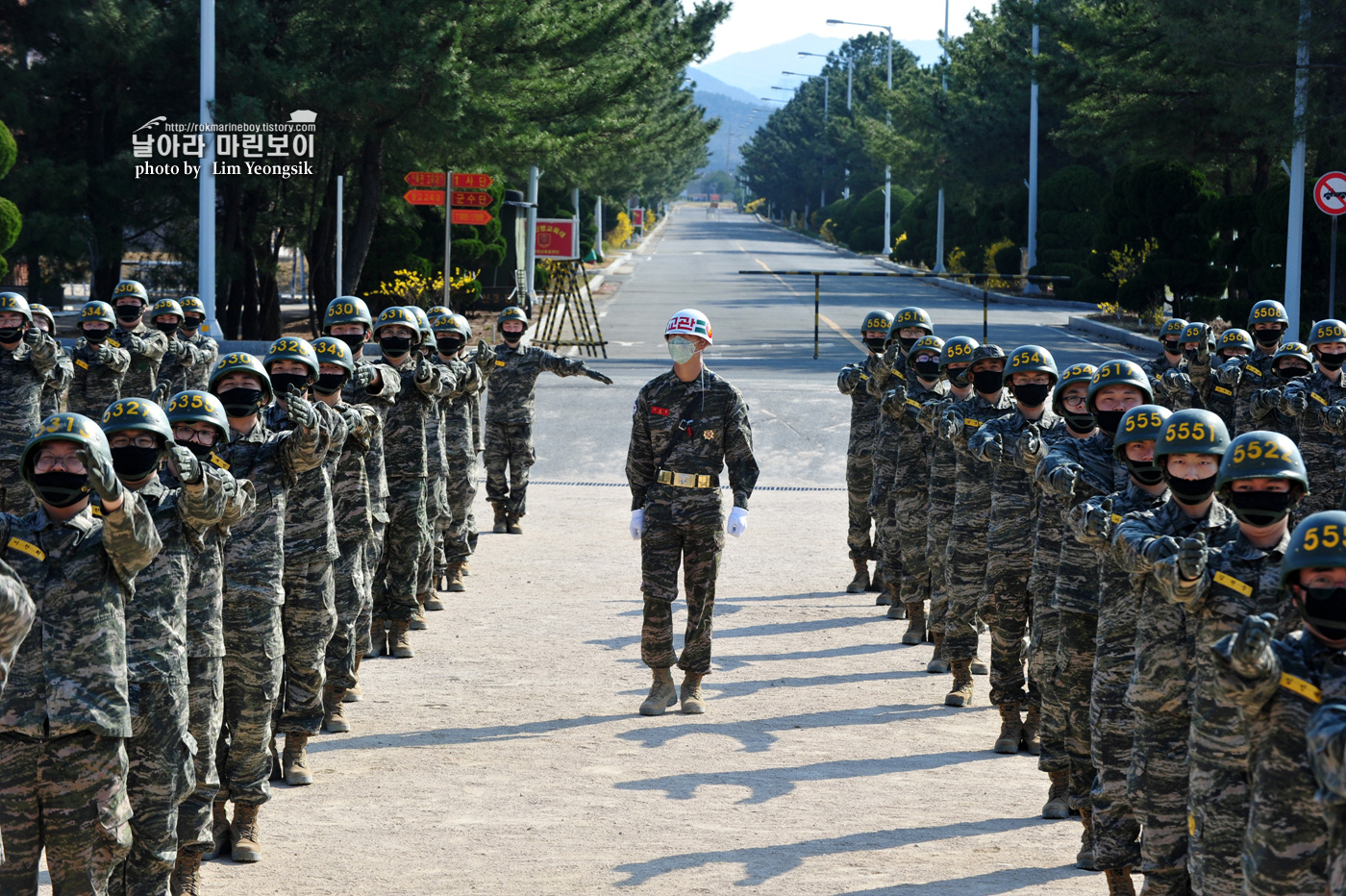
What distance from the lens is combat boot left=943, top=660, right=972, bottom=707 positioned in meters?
10.6

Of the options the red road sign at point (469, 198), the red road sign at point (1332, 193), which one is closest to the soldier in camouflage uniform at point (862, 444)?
the red road sign at point (1332, 193)

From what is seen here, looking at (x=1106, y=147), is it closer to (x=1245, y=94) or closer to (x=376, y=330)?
(x=1245, y=94)

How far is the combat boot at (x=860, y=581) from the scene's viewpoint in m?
14.4

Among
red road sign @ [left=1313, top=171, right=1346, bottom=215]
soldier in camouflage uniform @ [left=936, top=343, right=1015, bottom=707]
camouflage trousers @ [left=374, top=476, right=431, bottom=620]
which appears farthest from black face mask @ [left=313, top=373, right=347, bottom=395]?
red road sign @ [left=1313, top=171, right=1346, bottom=215]

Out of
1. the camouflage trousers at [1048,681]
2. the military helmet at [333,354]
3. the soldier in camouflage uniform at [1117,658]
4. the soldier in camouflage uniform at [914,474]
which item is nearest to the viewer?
the soldier in camouflage uniform at [1117,658]

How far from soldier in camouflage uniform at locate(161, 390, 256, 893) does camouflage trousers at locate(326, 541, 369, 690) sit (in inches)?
93.0

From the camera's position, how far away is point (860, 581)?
14.5m

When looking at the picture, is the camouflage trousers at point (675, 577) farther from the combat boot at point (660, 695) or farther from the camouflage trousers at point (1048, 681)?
the camouflage trousers at point (1048, 681)

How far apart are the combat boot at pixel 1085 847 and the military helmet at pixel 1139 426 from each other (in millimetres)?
1626

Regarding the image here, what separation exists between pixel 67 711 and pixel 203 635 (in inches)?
41.6

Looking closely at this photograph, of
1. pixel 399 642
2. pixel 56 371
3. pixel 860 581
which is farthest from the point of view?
pixel 860 581

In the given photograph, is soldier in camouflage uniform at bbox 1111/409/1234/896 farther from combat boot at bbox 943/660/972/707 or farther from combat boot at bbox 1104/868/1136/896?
combat boot at bbox 943/660/972/707

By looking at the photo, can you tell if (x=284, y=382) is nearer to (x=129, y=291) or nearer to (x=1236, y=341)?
(x=129, y=291)

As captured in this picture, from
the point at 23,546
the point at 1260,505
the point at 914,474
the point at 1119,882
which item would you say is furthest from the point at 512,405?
the point at 1260,505
